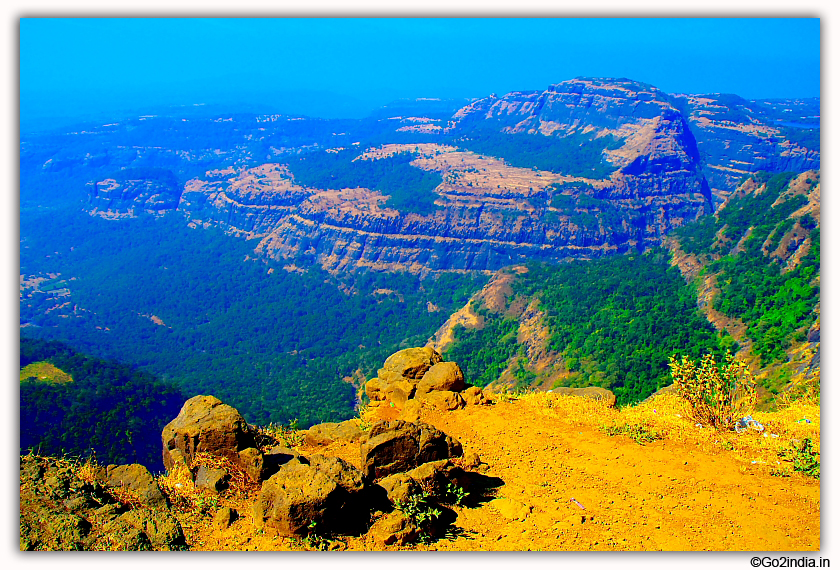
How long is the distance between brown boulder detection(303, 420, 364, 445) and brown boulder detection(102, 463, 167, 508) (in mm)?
3845

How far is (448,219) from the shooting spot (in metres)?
110

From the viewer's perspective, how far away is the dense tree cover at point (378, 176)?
11844 centimetres

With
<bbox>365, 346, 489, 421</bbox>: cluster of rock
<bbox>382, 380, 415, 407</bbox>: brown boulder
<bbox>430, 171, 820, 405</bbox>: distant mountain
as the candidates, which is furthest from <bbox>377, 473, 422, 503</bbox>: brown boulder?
<bbox>430, 171, 820, 405</bbox>: distant mountain

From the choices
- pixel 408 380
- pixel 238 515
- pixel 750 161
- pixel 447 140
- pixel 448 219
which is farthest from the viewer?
pixel 447 140

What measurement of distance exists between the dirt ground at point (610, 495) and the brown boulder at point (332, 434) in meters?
0.27

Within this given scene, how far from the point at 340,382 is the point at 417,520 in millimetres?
58726

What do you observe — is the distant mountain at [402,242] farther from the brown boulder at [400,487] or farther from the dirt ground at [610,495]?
the brown boulder at [400,487]

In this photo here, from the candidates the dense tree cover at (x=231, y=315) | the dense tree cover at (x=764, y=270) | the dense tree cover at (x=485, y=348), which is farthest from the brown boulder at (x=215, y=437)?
the dense tree cover at (x=231, y=315)

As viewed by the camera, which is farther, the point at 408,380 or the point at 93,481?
the point at 408,380

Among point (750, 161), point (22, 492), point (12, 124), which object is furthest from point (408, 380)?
point (750, 161)

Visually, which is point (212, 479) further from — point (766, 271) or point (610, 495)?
point (766, 271)

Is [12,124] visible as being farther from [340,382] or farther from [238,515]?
[340,382]

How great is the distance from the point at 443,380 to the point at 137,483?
26.4 feet

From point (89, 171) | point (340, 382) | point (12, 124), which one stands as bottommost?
point (340, 382)
